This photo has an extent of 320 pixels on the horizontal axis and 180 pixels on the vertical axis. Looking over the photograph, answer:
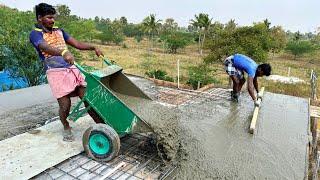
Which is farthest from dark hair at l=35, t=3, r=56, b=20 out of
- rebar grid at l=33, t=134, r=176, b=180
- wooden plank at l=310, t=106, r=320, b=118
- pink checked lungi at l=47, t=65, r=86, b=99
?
wooden plank at l=310, t=106, r=320, b=118

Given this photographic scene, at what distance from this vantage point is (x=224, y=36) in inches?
484

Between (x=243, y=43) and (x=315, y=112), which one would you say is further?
(x=243, y=43)

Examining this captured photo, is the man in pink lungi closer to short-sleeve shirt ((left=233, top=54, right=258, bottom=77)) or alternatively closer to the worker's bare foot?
the worker's bare foot

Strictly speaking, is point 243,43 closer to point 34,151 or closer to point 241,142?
point 241,142

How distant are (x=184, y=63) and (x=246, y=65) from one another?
64.5ft

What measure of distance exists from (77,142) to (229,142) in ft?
6.65

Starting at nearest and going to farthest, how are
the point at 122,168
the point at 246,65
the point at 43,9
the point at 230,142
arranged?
the point at 122,168
the point at 43,9
the point at 230,142
the point at 246,65

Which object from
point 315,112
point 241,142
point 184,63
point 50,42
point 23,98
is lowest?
point 184,63

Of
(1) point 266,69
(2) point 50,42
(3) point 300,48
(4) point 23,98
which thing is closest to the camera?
(2) point 50,42

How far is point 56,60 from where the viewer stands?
4.06 m

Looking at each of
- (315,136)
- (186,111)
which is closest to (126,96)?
(186,111)

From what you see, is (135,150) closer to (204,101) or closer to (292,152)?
(292,152)

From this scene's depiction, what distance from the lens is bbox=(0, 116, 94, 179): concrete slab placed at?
135 inches

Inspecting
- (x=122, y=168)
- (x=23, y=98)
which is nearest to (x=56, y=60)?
(x=122, y=168)
